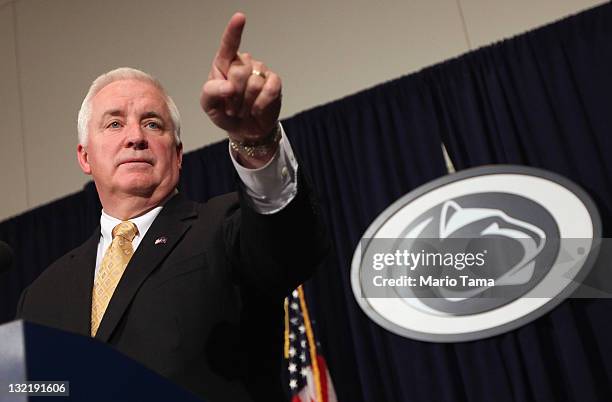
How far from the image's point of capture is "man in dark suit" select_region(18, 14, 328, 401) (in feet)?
3.36

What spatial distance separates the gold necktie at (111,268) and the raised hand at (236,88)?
44 cm

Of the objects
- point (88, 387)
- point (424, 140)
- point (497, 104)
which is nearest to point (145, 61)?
point (424, 140)

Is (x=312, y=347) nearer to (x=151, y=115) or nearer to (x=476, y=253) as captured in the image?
(x=476, y=253)

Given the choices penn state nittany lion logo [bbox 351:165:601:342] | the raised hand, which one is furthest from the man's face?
penn state nittany lion logo [bbox 351:165:601:342]

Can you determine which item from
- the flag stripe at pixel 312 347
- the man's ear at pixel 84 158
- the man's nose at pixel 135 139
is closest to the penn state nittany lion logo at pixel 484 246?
the flag stripe at pixel 312 347

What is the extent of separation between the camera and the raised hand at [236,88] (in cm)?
91

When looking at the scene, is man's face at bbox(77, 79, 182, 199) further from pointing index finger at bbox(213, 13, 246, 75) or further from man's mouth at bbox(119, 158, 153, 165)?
pointing index finger at bbox(213, 13, 246, 75)

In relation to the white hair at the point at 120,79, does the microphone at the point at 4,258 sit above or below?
below

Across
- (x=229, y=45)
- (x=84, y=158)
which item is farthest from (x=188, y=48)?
(x=229, y=45)

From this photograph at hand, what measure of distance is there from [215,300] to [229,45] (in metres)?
0.40

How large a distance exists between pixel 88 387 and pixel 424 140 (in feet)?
10.1

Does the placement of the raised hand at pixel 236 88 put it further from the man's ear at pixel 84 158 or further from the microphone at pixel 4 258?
the man's ear at pixel 84 158

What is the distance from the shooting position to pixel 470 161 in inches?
135

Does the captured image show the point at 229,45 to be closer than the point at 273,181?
Yes
